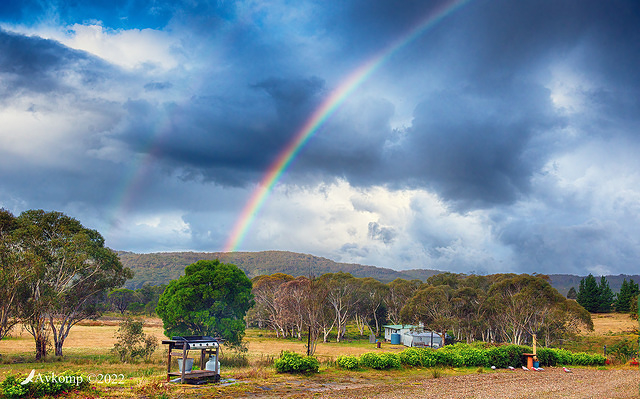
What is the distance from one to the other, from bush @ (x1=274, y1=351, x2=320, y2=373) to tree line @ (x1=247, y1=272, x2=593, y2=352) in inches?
463

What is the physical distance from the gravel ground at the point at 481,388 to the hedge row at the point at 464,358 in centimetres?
238

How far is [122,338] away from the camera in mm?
29297

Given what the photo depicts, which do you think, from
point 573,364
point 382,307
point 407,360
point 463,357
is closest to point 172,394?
point 407,360

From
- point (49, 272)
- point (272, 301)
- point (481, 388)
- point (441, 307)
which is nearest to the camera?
point (481, 388)

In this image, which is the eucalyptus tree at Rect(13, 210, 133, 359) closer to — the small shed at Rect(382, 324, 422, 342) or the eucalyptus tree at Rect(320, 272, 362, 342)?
the small shed at Rect(382, 324, 422, 342)

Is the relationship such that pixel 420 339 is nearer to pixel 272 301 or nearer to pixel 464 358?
pixel 272 301

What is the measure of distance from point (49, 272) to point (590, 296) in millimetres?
105847

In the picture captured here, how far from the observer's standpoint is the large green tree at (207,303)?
3234 cm

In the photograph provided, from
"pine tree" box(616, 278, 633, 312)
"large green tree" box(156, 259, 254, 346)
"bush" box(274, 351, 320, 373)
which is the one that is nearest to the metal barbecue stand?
"bush" box(274, 351, 320, 373)

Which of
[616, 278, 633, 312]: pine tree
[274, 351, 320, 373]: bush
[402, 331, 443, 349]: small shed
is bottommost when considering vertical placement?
[402, 331, 443, 349]: small shed

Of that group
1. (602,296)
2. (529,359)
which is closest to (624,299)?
(602,296)

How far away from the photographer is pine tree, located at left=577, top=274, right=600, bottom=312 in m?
94.6

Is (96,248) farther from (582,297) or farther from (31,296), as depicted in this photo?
(582,297)

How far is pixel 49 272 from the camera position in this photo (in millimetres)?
30234
